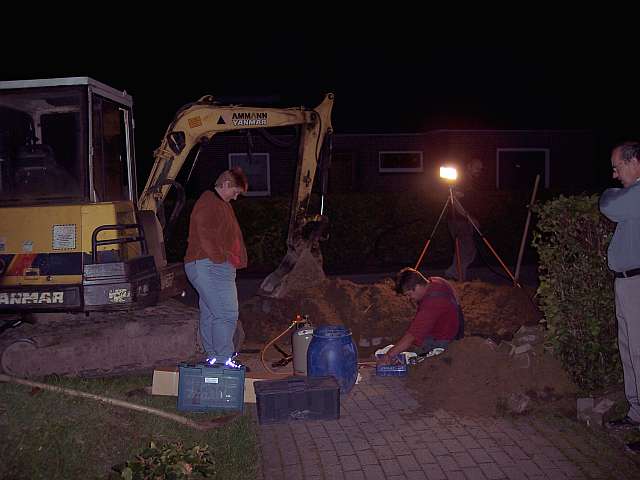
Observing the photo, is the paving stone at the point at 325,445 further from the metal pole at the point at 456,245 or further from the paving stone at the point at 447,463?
the metal pole at the point at 456,245

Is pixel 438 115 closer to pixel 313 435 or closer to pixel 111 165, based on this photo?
pixel 111 165

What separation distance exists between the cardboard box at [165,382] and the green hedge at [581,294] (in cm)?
356

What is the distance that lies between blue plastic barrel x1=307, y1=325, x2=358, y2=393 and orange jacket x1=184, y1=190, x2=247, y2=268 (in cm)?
127

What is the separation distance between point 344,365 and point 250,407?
3.22ft

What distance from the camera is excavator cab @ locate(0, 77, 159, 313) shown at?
23.8 feet

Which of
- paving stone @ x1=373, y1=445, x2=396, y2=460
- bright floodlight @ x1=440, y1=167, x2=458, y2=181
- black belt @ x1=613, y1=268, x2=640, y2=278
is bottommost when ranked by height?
paving stone @ x1=373, y1=445, x2=396, y2=460

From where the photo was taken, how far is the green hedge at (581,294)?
20.8 ft

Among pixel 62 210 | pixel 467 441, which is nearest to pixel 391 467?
pixel 467 441

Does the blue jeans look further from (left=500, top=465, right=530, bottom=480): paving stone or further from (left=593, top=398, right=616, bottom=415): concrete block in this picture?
(left=593, top=398, right=616, bottom=415): concrete block

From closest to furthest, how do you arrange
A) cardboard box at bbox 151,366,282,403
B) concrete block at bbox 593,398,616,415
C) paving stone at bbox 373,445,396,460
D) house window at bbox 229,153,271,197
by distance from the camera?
paving stone at bbox 373,445,396,460, concrete block at bbox 593,398,616,415, cardboard box at bbox 151,366,282,403, house window at bbox 229,153,271,197

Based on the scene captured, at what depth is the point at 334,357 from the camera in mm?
6938

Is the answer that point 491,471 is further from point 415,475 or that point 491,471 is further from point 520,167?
point 520,167

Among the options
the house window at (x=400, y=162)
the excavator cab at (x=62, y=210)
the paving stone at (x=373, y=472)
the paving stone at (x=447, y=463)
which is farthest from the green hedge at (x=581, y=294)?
the house window at (x=400, y=162)

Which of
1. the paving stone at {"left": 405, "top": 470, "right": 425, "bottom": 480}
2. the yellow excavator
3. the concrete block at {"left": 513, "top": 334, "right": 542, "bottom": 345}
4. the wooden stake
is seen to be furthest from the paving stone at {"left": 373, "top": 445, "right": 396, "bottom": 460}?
the yellow excavator
